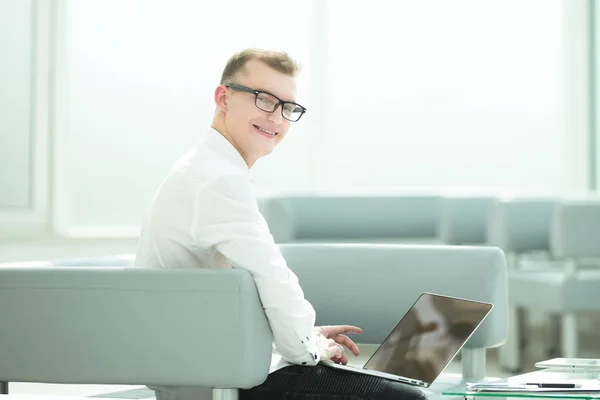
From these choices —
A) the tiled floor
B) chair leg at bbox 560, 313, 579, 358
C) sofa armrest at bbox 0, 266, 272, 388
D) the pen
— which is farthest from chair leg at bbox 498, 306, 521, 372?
sofa armrest at bbox 0, 266, 272, 388

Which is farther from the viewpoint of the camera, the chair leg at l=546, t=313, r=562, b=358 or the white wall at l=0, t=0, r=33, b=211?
the white wall at l=0, t=0, r=33, b=211

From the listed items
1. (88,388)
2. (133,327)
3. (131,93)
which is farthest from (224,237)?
(131,93)

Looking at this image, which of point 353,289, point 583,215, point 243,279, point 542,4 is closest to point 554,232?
point 583,215

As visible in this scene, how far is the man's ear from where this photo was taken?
6.49 feet

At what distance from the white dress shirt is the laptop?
0.20 meters

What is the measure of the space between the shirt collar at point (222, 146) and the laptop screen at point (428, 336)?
1.88 ft

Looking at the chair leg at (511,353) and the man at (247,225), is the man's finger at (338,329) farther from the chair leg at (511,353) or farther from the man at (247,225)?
the chair leg at (511,353)

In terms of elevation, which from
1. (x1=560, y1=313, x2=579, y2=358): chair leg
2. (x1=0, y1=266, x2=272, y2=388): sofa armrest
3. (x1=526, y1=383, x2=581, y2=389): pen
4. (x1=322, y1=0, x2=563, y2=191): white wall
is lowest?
(x1=560, y1=313, x2=579, y2=358): chair leg

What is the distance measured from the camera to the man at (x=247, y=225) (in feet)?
5.52

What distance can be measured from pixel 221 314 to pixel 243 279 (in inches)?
3.2

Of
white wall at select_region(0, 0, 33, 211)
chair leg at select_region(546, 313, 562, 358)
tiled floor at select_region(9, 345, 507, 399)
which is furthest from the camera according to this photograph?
white wall at select_region(0, 0, 33, 211)

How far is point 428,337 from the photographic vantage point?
2002mm

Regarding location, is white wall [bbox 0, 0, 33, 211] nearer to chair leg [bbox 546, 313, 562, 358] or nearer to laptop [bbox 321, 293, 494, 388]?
chair leg [bbox 546, 313, 562, 358]

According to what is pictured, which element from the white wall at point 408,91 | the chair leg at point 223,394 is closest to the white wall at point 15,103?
the white wall at point 408,91
